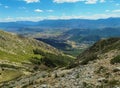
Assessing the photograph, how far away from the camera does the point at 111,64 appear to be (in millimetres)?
33969

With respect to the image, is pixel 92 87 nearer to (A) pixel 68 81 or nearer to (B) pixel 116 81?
(B) pixel 116 81

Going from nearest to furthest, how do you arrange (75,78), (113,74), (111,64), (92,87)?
(92,87) < (113,74) < (75,78) < (111,64)

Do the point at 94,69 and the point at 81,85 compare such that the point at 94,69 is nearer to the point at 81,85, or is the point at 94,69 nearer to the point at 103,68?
the point at 103,68

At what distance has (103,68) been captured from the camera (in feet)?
108

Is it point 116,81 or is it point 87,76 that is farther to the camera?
point 87,76

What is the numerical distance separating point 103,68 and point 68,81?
191 inches

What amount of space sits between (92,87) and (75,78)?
202 inches

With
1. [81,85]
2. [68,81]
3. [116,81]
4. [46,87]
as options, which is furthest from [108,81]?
[46,87]

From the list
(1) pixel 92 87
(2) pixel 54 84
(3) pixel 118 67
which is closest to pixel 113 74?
(3) pixel 118 67

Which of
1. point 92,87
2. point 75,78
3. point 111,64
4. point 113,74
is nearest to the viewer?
point 92,87

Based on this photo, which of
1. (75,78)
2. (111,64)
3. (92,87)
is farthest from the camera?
(111,64)

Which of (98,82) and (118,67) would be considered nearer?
(98,82)

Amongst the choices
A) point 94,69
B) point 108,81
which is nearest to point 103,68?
point 94,69

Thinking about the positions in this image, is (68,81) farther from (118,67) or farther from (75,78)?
(118,67)
